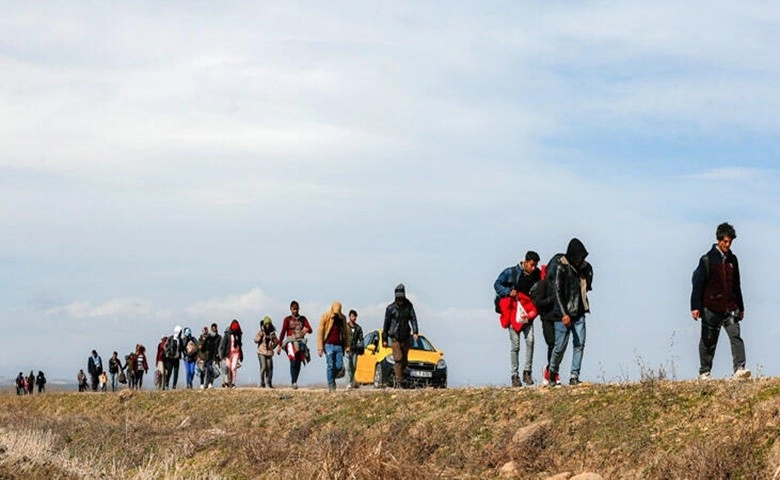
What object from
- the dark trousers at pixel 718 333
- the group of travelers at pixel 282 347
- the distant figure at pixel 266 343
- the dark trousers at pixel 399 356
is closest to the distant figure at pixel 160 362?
the group of travelers at pixel 282 347

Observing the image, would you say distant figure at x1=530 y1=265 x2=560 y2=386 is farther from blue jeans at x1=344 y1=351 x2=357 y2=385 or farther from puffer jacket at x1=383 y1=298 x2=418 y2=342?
blue jeans at x1=344 y1=351 x2=357 y2=385

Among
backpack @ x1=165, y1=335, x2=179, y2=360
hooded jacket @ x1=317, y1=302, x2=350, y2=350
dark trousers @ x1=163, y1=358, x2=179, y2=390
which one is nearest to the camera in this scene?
hooded jacket @ x1=317, y1=302, x2=350, y2=350

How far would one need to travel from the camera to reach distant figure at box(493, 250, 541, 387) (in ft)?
63.2

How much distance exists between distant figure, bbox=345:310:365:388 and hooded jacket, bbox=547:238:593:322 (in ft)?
31.0

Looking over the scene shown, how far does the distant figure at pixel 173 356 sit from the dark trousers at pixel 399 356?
13632 mm

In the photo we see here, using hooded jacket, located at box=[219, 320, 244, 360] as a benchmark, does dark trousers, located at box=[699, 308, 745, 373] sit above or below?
below

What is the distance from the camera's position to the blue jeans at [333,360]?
25.2 metres

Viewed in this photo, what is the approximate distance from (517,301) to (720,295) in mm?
4069

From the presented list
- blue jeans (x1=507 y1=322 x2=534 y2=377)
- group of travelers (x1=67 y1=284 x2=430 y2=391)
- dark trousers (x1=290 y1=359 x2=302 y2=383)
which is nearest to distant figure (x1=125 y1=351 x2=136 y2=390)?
group of travelers (x1=67 y1=284 x2=430 y2=391)

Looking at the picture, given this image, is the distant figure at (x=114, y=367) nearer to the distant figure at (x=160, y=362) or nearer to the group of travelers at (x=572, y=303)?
the distant figure at (x=160, y=362)

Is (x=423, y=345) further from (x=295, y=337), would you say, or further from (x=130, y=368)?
(x=130, y=368)

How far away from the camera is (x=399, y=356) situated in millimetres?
23047

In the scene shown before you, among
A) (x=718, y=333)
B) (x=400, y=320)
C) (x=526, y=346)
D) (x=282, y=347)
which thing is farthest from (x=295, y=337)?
(x=718, y=333)

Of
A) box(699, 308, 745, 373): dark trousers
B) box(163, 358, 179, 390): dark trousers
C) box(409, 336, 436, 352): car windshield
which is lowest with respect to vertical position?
box(699, 308, 745, 373): dark trousers
